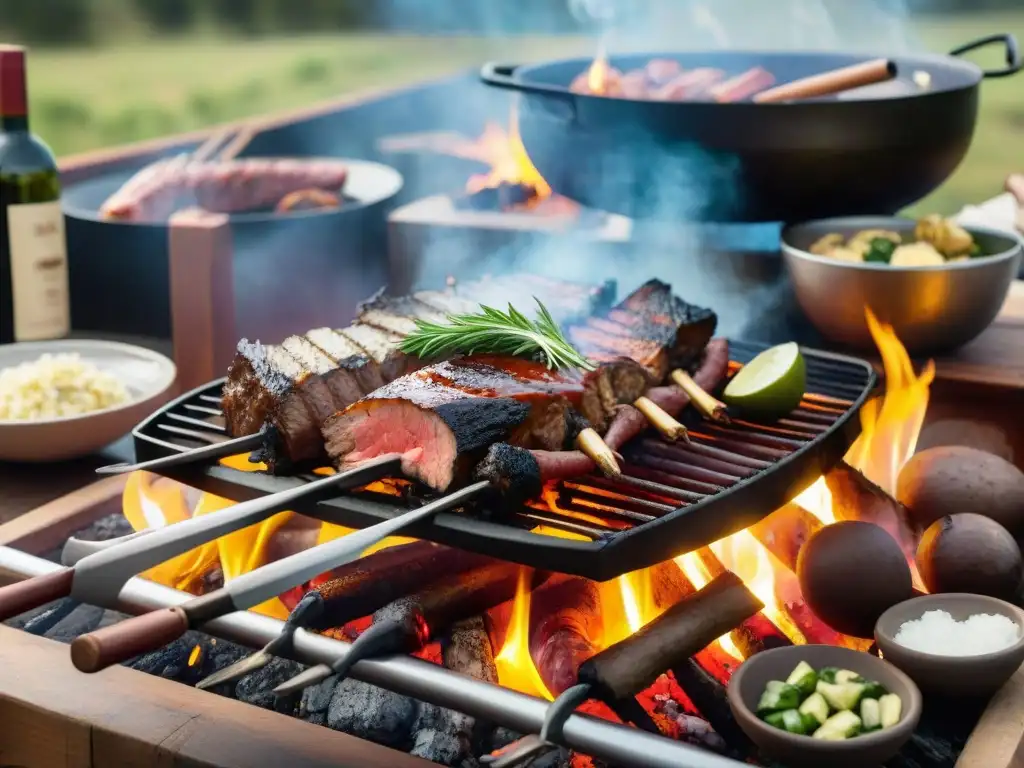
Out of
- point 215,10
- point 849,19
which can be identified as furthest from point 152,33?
point 849,19

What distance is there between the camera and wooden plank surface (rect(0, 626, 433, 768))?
193cm

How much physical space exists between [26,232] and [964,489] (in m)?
2.90

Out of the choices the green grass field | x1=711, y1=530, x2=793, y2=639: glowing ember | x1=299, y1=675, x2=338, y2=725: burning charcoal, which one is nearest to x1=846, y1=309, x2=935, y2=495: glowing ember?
x1=711, y1=530, x2=793, y2=639: glowing ember

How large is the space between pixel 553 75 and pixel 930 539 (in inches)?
84.1

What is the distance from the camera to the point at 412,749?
6.99 ft

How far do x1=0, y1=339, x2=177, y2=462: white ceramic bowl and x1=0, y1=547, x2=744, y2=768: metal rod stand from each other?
0.98 meters

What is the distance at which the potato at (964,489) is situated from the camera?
2934mm

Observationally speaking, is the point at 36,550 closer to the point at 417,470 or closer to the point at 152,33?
the point at 417,470

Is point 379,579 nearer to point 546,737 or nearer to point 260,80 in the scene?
point 546,737

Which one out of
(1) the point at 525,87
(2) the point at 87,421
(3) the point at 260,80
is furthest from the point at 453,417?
(3) the point at 260,80

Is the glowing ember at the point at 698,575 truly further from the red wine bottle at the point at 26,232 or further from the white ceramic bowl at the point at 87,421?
the red wine bottle at the point at 26,232

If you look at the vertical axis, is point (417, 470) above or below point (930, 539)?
above

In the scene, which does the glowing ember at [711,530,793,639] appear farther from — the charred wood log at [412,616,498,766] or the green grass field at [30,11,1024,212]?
the green grass field at [30,11,1024,212]

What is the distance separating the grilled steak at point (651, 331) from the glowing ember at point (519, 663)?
610 millimetres
